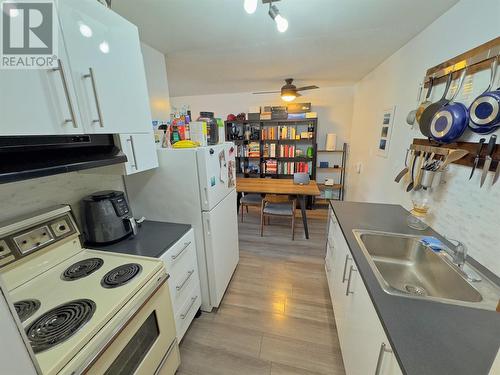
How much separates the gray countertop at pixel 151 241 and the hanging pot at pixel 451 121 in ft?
5.86

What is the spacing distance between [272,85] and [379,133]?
196 cm

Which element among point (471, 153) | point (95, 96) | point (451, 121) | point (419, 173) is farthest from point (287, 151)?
point (95, 96)

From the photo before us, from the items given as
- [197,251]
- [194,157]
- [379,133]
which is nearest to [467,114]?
[379,133]

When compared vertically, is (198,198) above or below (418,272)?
above

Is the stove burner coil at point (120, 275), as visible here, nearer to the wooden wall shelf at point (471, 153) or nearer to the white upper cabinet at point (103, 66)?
the white upper cabinet at point (103, 66)

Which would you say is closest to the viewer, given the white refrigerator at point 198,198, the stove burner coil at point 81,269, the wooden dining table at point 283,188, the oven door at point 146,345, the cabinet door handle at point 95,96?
the oven door at point 146,345

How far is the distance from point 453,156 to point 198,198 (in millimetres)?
1637

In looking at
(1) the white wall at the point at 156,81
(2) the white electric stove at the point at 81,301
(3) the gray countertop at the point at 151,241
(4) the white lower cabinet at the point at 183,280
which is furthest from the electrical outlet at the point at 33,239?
(1) the white wall at the point at 156,81

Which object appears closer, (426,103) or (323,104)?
(426,103)

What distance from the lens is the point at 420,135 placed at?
165 centimetres

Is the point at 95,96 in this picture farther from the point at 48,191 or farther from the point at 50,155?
the point at 48,191

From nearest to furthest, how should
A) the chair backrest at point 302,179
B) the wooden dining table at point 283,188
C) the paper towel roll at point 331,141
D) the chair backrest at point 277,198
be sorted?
the wooden dining table at point 283,188 < the chair backrest at point 277,198 < the chair backrest at point 302,179 < the paper towel roll at point 331,141

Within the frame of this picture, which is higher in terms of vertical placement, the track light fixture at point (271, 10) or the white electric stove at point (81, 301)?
the track light fixture at point (271, 10)

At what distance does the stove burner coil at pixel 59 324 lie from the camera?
2.23 ft
